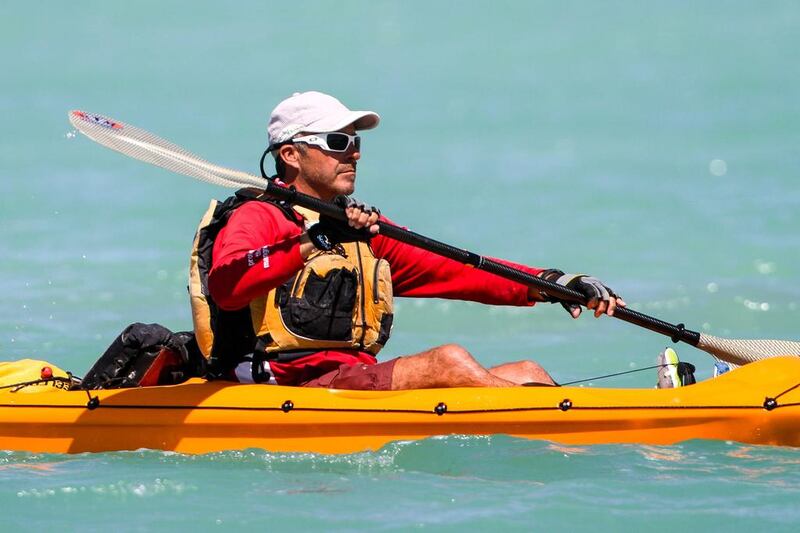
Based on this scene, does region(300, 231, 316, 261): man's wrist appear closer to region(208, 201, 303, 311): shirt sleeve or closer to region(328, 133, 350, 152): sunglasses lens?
region(208, 201, 303, 311): shirt sleeve

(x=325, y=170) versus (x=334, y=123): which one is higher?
(x=334, y=123)

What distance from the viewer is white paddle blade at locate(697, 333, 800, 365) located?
248 inches

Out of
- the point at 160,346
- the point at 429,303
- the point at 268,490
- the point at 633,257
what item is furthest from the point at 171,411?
the point at 633,257

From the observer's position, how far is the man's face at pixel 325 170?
19.6 feet

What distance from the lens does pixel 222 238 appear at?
570 centimetres

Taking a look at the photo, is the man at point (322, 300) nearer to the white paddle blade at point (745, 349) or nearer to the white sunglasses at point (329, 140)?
the white sunglasses at point (329, 140)

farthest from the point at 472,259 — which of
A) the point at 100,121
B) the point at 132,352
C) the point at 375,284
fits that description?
the point at 100,121

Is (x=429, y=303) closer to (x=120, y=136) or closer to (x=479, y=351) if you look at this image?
(x=479, y=351)

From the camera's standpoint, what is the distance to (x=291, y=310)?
5801 mm

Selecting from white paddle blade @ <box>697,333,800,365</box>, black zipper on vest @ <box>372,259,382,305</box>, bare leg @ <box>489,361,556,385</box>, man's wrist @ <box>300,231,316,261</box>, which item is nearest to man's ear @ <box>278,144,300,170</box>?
black zipper on vest @ <box>372,259,382,305</box>

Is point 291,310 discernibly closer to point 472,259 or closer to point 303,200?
point 303,200

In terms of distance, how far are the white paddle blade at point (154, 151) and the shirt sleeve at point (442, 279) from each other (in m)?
0.90

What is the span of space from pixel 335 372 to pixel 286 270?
66 centimetres

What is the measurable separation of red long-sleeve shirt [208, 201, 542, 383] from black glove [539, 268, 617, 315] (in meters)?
0.09
